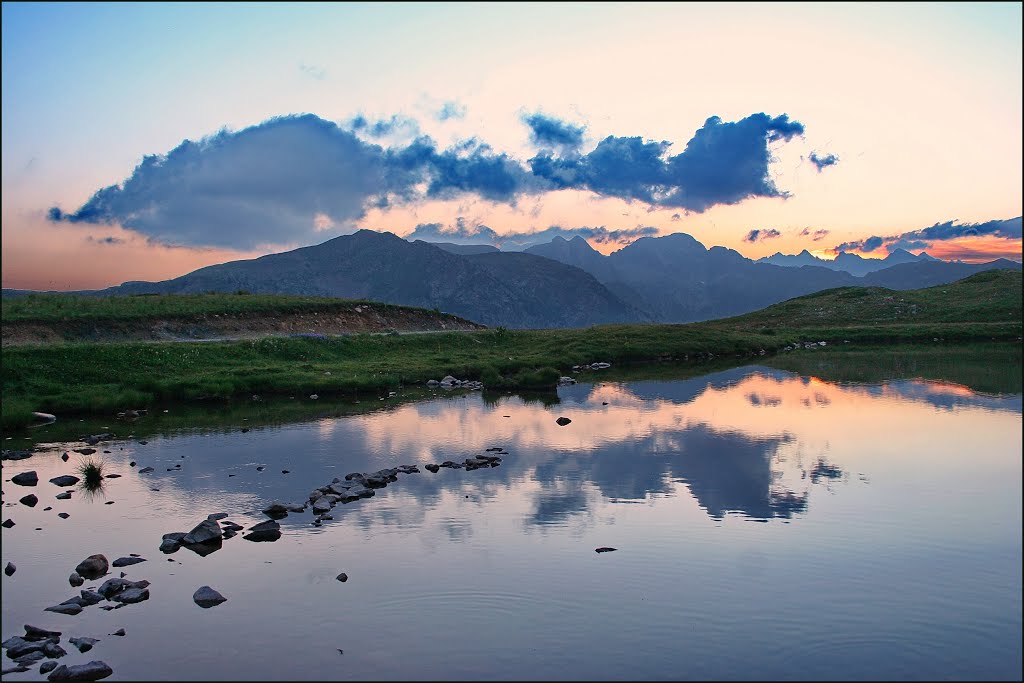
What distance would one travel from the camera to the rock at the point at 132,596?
13781 mm

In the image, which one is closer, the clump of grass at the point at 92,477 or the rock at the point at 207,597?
the rock at the point at 207,597

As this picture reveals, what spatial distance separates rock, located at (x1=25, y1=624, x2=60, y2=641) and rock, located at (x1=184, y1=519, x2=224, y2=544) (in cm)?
458

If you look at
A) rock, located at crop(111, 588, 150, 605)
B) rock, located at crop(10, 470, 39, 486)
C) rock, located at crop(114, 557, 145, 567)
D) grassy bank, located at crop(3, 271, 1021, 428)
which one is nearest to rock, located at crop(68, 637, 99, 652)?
rock, located at crop(111, 588, 150, 605)

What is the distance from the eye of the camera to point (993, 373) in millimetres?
52062

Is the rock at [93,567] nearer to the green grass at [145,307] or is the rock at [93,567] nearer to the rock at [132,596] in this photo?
the rock at [132,596]

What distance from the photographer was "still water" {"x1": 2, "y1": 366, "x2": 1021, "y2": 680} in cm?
1162


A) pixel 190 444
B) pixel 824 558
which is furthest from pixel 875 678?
pixel 190 444

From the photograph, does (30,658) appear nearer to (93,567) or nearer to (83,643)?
(83,643)

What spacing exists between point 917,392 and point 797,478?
84.2 feet

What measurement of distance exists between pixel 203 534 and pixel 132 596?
3.20 meters

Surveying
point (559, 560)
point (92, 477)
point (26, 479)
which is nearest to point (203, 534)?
point (92, 477)

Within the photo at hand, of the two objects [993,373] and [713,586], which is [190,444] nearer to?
[713,586]

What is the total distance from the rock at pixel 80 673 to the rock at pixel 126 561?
4942 mm

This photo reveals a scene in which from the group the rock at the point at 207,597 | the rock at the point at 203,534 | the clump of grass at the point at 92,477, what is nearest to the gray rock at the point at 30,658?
the rock at the point at 207,597
